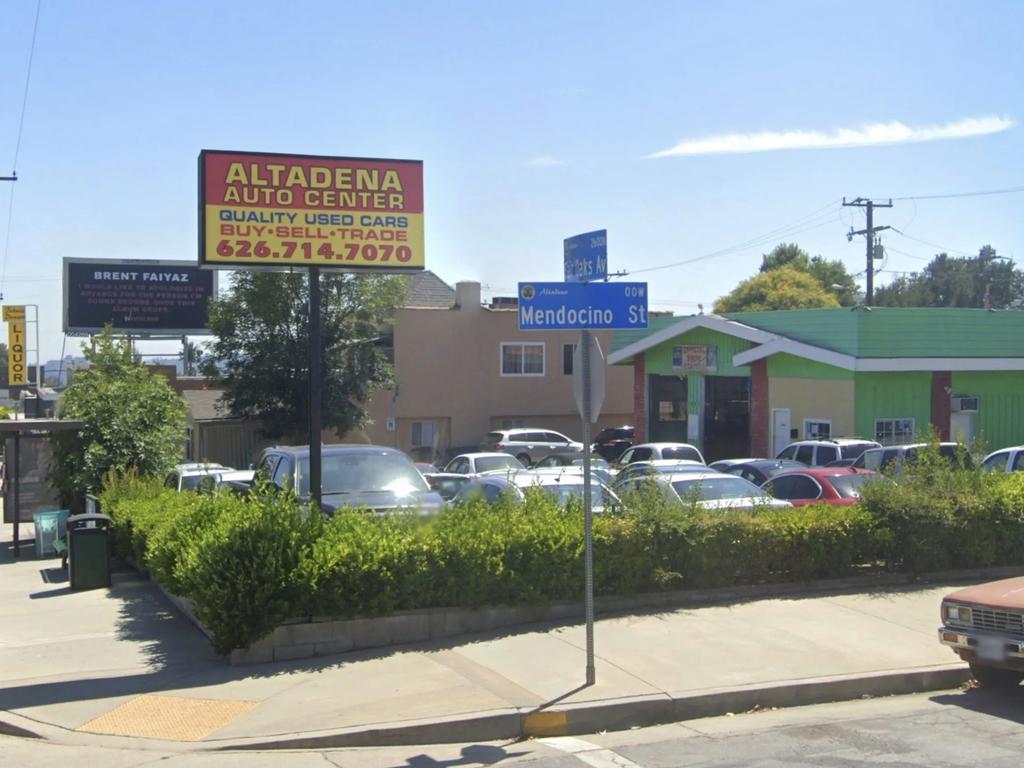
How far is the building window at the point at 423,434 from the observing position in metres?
40.8

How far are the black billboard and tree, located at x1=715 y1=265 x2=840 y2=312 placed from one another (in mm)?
36718

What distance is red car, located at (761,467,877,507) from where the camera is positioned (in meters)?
15.9

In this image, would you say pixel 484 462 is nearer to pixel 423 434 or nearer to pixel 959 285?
pixel 423 434

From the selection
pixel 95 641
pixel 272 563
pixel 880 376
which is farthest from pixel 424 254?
pixel 880 376

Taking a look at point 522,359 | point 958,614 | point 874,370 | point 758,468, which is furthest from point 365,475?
point 522,359

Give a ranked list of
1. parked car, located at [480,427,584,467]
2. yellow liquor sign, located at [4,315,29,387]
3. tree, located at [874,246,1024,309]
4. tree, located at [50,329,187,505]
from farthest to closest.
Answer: tree, located at [874,246,1024,309]
yellow liquor sign, located at [4,315,29,387]
parked car, located at [480,427,584,467]
tree, located at [50,329,187,505]

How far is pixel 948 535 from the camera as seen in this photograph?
1277 centimetres

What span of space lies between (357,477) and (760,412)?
68.8 ft

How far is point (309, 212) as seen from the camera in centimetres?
1223

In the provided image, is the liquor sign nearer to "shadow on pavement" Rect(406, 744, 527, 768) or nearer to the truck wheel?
"shadow on pavement" Rect(406, 744, 527, 768)

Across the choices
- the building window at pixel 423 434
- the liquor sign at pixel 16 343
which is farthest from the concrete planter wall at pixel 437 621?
the building window at pixel 423 434

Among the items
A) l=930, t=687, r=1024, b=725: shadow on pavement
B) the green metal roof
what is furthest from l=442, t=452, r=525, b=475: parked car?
l=930, t=687, r=1024, b=725: shadow on pavement

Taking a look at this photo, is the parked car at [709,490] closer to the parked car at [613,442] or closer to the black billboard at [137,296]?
the parked car at [613,442]

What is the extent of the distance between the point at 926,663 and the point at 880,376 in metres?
20.7
